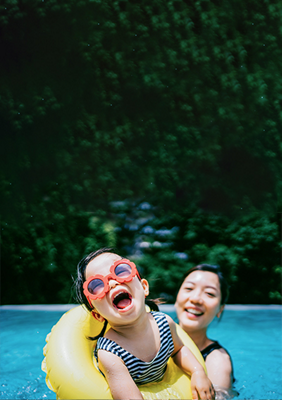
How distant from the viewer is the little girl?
1.80m

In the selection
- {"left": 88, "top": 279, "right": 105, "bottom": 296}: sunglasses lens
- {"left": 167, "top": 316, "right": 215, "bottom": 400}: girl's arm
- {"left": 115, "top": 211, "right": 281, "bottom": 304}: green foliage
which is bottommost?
{"left": 115, "top": 211, "right": 281, "bottom": 304}: green foliage

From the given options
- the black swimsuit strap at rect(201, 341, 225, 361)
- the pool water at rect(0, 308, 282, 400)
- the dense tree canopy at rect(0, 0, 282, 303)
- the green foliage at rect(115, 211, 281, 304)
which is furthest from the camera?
the dense tree canopy at rect(0, 0, 282, 303)

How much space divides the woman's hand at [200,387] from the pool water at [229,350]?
1.06m

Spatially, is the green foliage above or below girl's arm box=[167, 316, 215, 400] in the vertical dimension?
below

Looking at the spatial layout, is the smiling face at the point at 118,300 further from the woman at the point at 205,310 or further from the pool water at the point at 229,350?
the pool water at the point at 229,350

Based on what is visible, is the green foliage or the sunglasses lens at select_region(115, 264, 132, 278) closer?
the sunglasses lens at select_region(115, 264, 132, 278)

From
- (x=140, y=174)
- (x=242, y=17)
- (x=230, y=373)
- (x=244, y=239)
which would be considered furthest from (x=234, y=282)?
(x=242, y=17)

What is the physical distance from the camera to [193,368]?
2.02 metres

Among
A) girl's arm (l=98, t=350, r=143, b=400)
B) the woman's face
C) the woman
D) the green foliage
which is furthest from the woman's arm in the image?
the green foliage

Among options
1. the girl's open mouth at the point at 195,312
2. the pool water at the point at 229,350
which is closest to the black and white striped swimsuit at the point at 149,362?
the girl's open mouth at the point at 195,312

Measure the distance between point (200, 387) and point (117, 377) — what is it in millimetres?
431

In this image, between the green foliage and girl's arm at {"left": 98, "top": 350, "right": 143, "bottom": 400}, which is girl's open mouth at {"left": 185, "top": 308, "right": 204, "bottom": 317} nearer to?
girl's arm at {"left": 98, "top": 350, "right": 143, "bottom": 400}

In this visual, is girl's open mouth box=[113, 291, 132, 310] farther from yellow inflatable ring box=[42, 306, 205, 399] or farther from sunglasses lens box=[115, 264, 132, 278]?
yellow inflatable ring box=[42, 306, 205, 399]

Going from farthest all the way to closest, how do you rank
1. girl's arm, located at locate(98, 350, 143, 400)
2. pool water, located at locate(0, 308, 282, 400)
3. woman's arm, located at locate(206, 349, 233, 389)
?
pool water, located at locate(0, 308, 282, 400) < woman's arm, located at locate(206, 349, 233, 389) < girl's arm, located at locate(98, 350, 143, 400)
